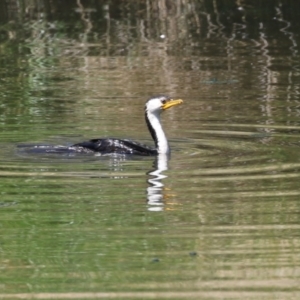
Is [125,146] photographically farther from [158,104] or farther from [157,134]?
[158,104]

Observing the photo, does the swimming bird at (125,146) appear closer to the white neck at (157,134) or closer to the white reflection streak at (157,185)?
the white neck at (157,134)

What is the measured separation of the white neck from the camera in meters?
12.0

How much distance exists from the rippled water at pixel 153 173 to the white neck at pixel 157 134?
13 cm

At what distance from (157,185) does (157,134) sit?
2.13m

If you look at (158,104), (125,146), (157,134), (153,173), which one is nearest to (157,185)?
(153,173)

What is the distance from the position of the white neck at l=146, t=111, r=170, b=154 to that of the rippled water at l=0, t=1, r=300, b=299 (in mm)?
135

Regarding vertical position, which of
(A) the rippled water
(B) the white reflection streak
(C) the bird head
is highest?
(C) the bird head

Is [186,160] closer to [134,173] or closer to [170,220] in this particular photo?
[134,173]

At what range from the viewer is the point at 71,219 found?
879cm

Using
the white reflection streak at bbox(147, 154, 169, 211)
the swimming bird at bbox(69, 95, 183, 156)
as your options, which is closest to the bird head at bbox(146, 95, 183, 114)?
the swimming bird at bbox(69, 95, 183, 156)

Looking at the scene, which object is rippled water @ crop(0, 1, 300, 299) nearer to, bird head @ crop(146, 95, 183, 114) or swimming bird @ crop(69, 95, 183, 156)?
swimming bird @ crop(69, 95, 183, 156)

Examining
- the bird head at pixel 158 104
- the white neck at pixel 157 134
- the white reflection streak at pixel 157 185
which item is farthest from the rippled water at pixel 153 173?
the bird head at pixel 158 104

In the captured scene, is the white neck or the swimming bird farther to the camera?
the white neck

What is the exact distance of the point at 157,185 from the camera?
33.4 feet
